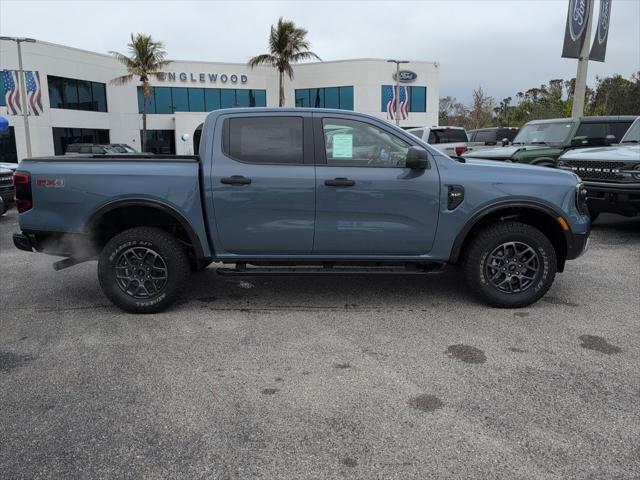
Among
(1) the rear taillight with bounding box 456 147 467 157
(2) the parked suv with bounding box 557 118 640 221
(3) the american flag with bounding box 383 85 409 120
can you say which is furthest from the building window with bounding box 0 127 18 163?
(2) the parked suv with bounding box 557 118 640 221

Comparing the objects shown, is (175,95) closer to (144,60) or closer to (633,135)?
(144,60)

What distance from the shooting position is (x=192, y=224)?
469 cm

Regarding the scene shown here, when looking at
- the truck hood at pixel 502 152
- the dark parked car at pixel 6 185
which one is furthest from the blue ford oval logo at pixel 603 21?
the dark parked car at pixel 6 185

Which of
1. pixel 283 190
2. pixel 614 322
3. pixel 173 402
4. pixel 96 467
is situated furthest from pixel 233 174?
pixel 614 322

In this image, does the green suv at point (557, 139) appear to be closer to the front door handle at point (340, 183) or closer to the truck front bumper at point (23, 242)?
the front door handle at point (340, 183)

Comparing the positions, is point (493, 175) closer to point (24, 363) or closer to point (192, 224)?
point (192, 224)

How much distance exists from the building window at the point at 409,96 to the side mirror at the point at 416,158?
128ft

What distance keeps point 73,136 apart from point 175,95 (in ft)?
28.6

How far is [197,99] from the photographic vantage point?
42.2 meters

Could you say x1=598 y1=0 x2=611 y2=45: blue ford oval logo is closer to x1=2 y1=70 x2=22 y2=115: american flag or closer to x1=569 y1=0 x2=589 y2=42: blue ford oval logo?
x1=569 y1=0 x2=589 y2=42: blue ford oval logo

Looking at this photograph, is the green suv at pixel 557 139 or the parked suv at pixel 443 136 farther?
the parked suv at pixel 443 136

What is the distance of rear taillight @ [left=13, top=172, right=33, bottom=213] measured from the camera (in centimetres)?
468

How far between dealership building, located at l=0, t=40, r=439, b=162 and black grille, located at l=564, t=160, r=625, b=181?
31.5 m

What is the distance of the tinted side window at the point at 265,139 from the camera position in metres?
4.74
